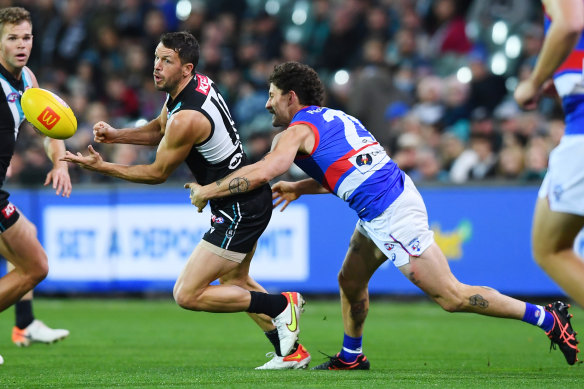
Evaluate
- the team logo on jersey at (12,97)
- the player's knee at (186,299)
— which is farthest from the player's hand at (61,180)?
the player's knee at (186,299)

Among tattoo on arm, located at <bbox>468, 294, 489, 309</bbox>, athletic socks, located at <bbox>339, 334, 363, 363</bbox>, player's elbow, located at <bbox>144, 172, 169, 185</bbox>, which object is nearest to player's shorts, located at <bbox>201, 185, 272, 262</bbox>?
player's elbow, located at <bbox>144, 172, 169, 185</bbox>

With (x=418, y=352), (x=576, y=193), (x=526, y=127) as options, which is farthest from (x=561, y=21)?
(x=526, y=127)

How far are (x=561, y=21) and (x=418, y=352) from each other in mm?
4290

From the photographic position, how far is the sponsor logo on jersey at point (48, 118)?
22.5 ft

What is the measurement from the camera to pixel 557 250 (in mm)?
5059

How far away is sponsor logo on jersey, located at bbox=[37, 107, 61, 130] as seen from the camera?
22.5ft

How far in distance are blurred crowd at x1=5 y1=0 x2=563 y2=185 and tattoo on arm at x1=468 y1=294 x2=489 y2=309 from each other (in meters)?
6.16

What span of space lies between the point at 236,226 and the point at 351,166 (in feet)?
3.29

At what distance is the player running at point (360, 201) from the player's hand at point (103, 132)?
3.05 ft

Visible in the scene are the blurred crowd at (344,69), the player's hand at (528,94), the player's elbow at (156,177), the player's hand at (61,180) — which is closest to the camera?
the player's hand at (528,94)

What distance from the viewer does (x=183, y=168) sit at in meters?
14.6

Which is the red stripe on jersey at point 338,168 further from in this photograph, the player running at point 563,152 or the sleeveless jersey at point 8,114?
the sleeveless jersey at point 8,114

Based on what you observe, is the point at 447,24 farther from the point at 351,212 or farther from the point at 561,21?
the point at 561,21

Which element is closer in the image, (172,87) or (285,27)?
(172,87)
